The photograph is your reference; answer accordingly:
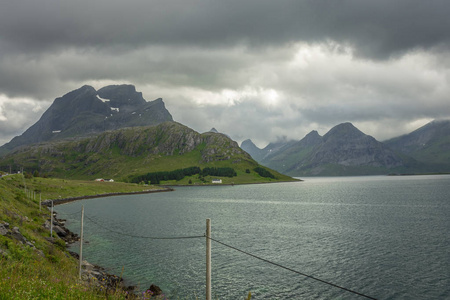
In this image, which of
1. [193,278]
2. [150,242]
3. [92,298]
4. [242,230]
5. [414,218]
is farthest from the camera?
[414,218]

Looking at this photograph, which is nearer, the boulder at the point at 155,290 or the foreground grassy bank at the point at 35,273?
the foreground grassy bank at the point at 35,273

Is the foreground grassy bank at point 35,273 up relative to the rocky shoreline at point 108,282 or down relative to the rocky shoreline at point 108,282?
up

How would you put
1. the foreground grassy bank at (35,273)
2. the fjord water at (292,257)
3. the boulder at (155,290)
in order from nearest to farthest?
the foreground grassy bank at (35,273)
the boulder at (155,290)
the fjord water at (292,257)

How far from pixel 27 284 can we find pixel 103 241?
52602 millimetres

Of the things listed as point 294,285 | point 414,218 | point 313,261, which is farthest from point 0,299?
point 414,218

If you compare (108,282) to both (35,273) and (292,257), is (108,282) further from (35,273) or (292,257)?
(292,257)

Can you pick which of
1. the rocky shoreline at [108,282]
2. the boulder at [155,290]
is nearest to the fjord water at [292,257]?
the boulder at [155,290]

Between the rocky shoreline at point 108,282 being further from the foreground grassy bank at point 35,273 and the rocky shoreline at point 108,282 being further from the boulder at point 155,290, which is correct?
Answer: the foreground grassy bank at point 35,273

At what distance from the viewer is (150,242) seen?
62406mm

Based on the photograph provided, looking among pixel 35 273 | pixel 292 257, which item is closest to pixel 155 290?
pixel 35 273

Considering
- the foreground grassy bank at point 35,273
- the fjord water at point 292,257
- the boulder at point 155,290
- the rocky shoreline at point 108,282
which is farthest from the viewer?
the fjord water at point 292,257

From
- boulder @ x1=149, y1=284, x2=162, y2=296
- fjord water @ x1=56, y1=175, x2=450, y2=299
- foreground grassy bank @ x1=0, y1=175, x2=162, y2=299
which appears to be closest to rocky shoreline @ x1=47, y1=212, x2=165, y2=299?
boulder @ x1=149, y1=284, x2=162, y2=296

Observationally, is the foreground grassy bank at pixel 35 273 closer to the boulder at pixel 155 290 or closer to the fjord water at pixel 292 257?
the boulder at pixel 155 290

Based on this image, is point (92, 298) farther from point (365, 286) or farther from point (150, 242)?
point (150, 242)
